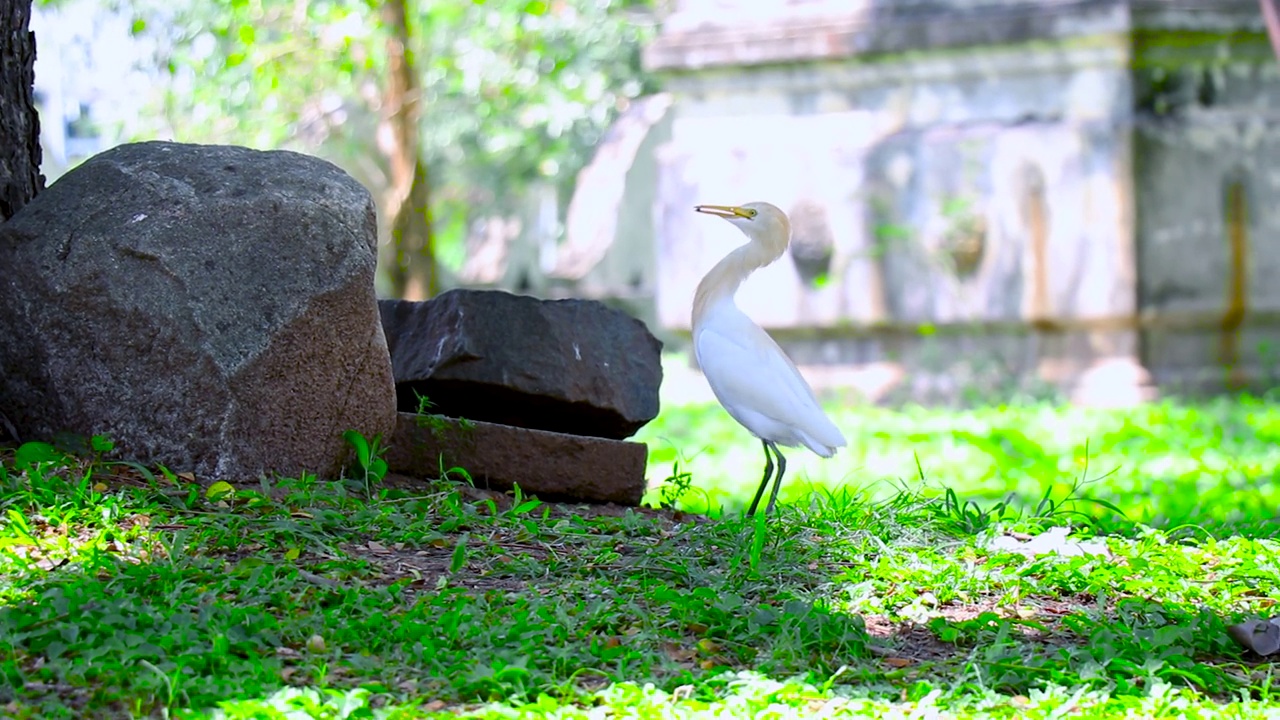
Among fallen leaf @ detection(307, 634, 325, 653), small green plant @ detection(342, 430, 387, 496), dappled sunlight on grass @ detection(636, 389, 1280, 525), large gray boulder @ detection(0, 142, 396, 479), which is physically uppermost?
large gray boulder @ detection(0, 142, 396, 479)

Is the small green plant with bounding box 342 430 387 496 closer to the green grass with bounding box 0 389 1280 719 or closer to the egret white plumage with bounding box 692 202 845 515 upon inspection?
the green grass with bounding box 0 389 1280 719

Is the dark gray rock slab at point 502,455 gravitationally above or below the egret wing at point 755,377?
below

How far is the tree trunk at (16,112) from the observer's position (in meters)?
4.77

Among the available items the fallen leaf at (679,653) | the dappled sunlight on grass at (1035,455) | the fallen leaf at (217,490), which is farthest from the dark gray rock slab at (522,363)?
the fallen leaf at (679,653)

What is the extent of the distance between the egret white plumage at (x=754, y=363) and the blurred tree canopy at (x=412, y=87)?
5901 mm

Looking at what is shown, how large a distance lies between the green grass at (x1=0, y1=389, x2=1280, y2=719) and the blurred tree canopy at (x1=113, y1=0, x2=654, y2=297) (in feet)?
20.8

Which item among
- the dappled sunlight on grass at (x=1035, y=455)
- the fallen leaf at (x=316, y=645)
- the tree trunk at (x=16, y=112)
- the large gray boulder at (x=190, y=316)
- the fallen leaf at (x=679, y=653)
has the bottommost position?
the dappled sunlight on grass at (x=1035, y=455)

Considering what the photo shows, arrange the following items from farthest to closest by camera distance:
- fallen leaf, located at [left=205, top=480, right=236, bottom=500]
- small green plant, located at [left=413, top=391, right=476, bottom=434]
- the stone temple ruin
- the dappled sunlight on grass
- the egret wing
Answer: the stone temple ruin
the dappled sunlight on grass
small green plant, located at [left=413, top=391, right=476, bottom=434]
the egret wing
fallen leaf, located at [left=205, top=480, right=236, bottom=500]

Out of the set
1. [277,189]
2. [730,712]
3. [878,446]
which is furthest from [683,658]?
[878,446]

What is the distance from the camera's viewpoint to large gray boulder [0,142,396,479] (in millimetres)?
4223

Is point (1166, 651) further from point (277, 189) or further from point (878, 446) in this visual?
point (878, 446)

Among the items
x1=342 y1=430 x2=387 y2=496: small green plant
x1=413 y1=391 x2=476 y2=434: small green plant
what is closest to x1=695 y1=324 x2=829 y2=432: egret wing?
x1=413 y1=391 x2=476 y2=434: small green plant

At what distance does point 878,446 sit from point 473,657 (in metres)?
5.94

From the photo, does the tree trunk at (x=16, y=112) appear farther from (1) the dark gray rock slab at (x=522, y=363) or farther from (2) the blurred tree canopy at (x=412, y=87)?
(2) the blurred tree canopy at (x=412, y=87)
